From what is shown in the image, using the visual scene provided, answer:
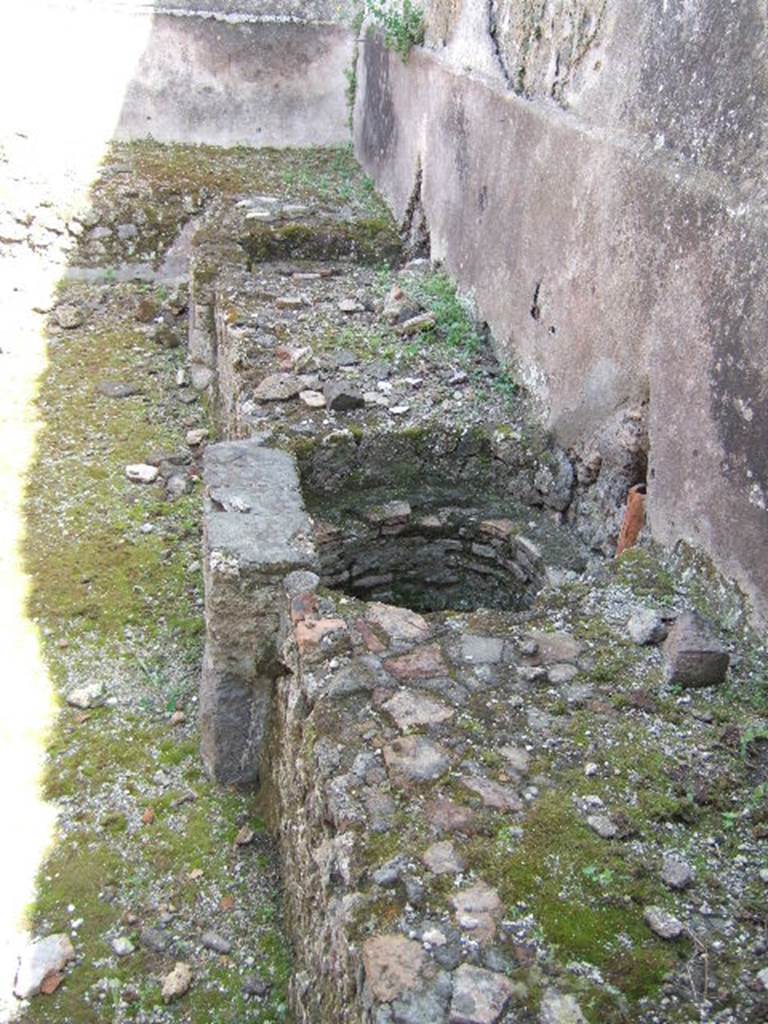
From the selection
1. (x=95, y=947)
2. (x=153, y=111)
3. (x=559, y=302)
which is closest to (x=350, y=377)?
(x=559, y=302)

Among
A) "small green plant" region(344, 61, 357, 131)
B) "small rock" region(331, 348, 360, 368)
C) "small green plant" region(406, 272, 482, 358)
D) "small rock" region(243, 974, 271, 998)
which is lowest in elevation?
"small rock" region(243, 974, 271, 998)

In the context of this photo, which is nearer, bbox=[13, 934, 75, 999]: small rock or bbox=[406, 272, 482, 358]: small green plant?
bbox=[13, 934, 75, 999]: small rock

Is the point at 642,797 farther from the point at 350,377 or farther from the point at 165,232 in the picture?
the point at 165,232

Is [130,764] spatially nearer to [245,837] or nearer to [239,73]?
[245,837]

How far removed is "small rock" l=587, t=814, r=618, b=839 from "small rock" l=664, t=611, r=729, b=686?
0.54 meters

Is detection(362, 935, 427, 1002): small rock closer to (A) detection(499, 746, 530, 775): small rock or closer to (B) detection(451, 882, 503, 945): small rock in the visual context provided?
(B) detection(451, 882, 503, 945): small rock

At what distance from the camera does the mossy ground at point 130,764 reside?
2682 mm

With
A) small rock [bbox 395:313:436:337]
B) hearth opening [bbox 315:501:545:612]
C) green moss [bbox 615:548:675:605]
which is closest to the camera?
green moss [bbox 615:548:675:605]

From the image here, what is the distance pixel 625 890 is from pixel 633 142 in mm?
2378

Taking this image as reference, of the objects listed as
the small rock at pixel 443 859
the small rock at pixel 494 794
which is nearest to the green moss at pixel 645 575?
the small rock at pixel 494 794

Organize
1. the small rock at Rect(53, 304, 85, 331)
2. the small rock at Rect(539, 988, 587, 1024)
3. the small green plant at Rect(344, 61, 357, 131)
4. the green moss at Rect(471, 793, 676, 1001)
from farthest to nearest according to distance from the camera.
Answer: the small green plant at Rect(344, 61, 357, 131) → the small rock at Rect(53, 304, 85, 331) → the green moss at Rect(471, 793, 676, 1001) → the small rock at Rect(539, 988, 587, 1024)

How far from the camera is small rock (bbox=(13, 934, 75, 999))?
260cm

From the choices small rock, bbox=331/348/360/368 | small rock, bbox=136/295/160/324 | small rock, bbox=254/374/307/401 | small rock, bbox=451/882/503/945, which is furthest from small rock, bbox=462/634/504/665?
small rock, bbox=136/295/160/324

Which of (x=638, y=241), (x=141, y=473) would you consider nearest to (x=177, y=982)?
(x=638, y=241)
